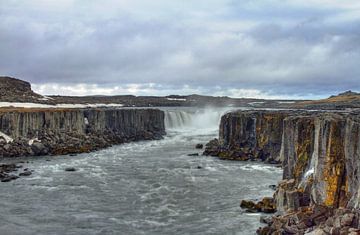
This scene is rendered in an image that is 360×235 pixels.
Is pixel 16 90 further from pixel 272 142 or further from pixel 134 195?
pixel 134 195

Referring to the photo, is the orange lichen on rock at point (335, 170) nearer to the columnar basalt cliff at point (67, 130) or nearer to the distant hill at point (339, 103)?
the columnar basalt cliff at point (67, 130)

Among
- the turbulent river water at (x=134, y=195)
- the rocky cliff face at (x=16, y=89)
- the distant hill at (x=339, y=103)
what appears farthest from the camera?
the rocky cliff face at (x=16, y=89)

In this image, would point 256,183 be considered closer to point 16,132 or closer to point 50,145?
point 50,145

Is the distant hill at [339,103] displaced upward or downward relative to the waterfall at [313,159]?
upward

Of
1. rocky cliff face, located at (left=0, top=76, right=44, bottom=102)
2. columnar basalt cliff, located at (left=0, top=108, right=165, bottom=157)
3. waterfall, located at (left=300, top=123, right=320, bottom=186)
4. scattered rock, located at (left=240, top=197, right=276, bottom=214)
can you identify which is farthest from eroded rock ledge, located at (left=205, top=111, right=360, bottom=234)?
rocky cliff face, located at (left=0, top=76, right=44, bottom=102)

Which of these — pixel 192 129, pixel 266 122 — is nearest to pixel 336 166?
pixel 266 122

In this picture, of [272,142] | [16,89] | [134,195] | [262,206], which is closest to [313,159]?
[262,206]

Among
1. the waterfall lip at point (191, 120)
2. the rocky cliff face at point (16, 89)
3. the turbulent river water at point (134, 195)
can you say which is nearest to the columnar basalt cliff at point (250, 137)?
the turbulent river water at point (134, 195)
